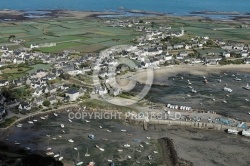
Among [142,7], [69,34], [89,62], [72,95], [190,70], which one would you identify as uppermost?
[142,7]

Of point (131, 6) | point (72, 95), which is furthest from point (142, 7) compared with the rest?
point (72, 95)

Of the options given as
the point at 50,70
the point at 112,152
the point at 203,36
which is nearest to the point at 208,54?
the point at 203,36

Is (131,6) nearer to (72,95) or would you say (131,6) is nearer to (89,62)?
(89,62)

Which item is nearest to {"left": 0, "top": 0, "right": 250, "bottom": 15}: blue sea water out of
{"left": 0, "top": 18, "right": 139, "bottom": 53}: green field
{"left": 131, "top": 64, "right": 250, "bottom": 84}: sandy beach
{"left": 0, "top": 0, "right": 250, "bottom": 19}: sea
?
{"left": 0, "top": 0, "right": 250, "bottom": 19}: sea

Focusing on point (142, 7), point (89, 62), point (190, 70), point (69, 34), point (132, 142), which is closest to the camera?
point (132, 142)

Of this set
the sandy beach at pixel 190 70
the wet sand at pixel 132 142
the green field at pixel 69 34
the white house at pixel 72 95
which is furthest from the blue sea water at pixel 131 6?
the wet sand at pixel 132 142

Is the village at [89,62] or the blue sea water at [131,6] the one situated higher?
the blue sea water at [131,6]

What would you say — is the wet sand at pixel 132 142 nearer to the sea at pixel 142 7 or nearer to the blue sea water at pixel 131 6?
the sea at pixel 142 7
